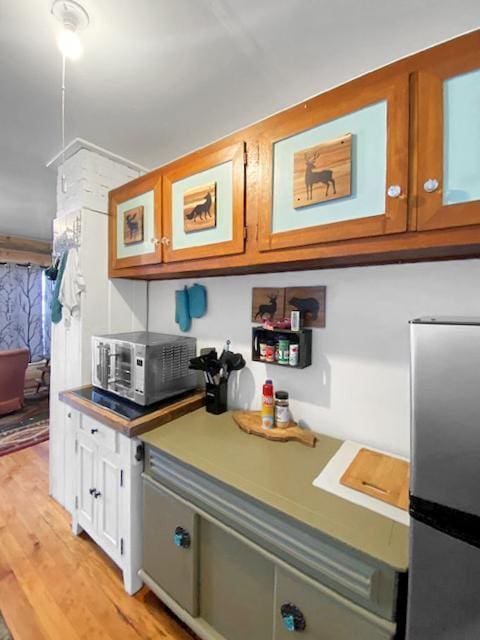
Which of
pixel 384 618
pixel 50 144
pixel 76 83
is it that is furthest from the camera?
pixel 50 144

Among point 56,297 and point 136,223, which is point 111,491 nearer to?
point 56,297

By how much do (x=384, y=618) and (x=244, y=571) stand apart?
0.46 metres

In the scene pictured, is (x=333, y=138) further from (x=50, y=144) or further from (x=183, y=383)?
(x=50, y=144)

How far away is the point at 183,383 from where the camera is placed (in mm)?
1672

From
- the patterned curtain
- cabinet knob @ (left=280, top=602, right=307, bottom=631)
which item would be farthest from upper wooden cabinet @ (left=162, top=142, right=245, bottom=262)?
the patterned curtain

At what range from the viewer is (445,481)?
23.9 inches

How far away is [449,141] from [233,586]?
159cm

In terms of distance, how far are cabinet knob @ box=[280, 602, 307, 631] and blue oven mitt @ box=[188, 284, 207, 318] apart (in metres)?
1.37

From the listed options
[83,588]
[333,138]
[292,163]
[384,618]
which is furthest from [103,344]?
[384,618]

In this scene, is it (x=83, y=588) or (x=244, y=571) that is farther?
(x=83, y=588)

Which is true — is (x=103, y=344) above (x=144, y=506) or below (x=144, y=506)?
above

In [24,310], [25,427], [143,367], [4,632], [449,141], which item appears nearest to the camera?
[449,141]

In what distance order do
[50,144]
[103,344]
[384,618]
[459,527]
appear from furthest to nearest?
[50,144]
[103,344]
[384,618]
[459,527]

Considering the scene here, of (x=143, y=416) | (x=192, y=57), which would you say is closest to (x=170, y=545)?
(x=143, y=416)
